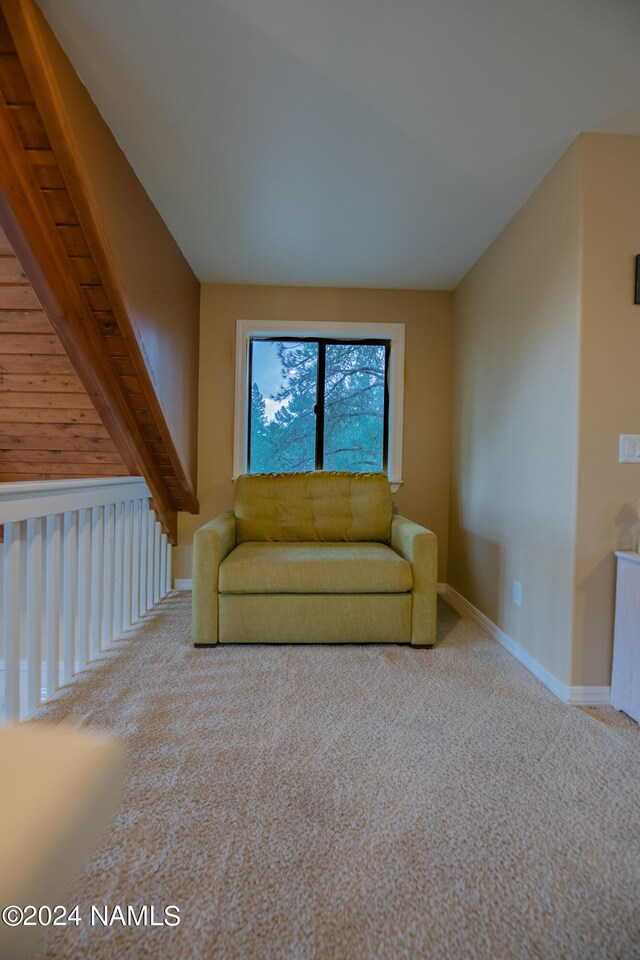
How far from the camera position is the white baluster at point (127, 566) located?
245 centimetres

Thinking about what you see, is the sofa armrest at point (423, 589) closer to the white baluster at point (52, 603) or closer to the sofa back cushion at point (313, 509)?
the sofa back cushion at point (313, 509)

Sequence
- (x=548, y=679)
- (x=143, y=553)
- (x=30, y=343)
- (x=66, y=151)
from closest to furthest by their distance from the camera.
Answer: (x=66, y=151)
(x=548, y=679)
(x=30, y=343)
(x=143, y=553)

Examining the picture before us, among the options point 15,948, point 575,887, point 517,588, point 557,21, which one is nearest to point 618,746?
point 575,887

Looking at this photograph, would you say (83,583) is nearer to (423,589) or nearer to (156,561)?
(156,561)

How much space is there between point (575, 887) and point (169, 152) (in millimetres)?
2805

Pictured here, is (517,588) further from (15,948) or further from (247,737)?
(15,948)

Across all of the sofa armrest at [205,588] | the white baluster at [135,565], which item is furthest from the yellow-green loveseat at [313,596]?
the white baluster at [135,565]

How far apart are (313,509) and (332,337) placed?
139 cm

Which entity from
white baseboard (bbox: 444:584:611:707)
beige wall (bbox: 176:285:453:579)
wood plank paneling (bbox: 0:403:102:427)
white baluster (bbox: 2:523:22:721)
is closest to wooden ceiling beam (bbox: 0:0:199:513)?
wood plank paneling (bbox: 0:403:102:427)

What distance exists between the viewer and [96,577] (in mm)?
2160

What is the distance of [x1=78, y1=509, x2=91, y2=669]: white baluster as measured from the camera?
2004mm

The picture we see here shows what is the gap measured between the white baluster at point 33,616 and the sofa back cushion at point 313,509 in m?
1.32

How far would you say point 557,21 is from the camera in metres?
1.32

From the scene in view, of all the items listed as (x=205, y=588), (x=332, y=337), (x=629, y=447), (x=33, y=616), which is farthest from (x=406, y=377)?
(x=33, y=616)
